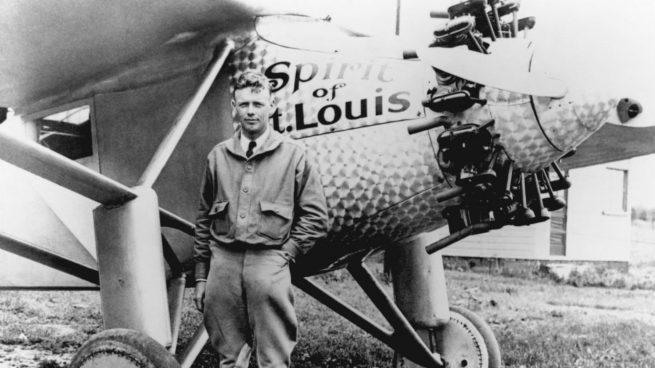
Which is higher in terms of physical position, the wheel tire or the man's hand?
the man's hand

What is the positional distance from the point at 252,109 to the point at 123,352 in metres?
1.11

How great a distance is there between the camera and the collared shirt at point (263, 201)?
2.61 meters

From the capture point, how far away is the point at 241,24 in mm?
3545

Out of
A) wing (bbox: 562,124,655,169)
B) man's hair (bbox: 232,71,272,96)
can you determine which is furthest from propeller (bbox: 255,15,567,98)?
man's hair (bbox: 232,71,272,96)

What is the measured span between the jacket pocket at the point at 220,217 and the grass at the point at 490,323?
12.8ft

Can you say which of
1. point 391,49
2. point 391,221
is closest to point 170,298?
point 391,221

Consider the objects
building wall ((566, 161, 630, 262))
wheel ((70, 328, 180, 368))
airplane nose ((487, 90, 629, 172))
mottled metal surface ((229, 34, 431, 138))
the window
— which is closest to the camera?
wheel ((70, 328, 180, 368))

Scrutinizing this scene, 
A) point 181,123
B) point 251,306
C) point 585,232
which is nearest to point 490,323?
point 181,123

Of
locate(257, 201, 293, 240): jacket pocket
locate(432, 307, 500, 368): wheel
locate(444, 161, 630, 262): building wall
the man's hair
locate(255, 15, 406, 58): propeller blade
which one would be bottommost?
locate(444, 161, 630, 262): building wall

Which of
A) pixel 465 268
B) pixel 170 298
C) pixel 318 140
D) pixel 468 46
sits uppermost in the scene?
pixel 468 46

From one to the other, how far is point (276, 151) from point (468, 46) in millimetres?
935

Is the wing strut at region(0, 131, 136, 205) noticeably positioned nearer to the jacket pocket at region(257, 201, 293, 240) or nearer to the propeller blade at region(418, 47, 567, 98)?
the jacket pocket at region(257, 201, 293, 240)

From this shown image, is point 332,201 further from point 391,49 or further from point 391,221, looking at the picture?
point 391,49

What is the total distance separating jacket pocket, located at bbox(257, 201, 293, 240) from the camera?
2.59m
